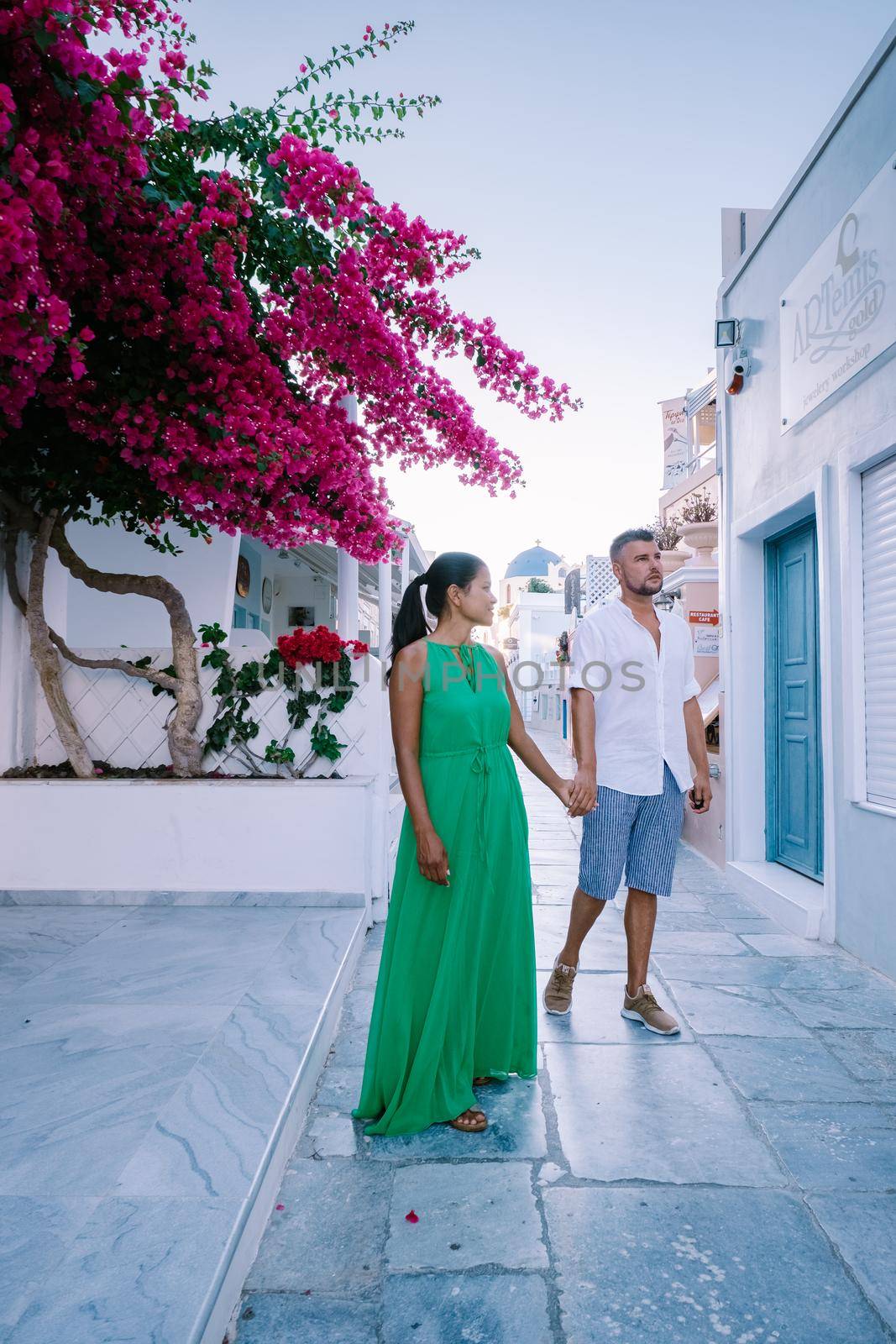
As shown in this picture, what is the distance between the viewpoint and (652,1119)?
2.46 metres

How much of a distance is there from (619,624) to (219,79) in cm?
300

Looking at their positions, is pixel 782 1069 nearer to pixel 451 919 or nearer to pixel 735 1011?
pixel 735 1011

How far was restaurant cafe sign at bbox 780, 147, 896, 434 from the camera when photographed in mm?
3854

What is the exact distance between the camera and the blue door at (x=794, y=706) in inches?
197

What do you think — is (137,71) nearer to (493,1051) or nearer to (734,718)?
(493,1051)

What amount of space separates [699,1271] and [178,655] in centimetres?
401

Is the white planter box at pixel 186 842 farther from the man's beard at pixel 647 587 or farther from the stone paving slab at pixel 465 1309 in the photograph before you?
the stone paving slab at pixel 465 1309

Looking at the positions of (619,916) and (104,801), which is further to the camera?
(619,916)

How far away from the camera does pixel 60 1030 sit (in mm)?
2793

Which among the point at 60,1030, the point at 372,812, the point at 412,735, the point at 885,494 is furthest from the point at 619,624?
the point at 60,1030

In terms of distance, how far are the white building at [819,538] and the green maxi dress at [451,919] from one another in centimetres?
218

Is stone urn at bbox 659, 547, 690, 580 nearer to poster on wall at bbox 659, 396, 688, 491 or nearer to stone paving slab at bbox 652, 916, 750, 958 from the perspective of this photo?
stone paving slab at bbox 652, 916, 750, 958

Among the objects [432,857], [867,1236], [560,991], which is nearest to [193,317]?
[432,857]

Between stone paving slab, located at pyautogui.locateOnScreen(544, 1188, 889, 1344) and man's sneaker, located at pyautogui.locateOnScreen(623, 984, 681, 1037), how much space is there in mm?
997
